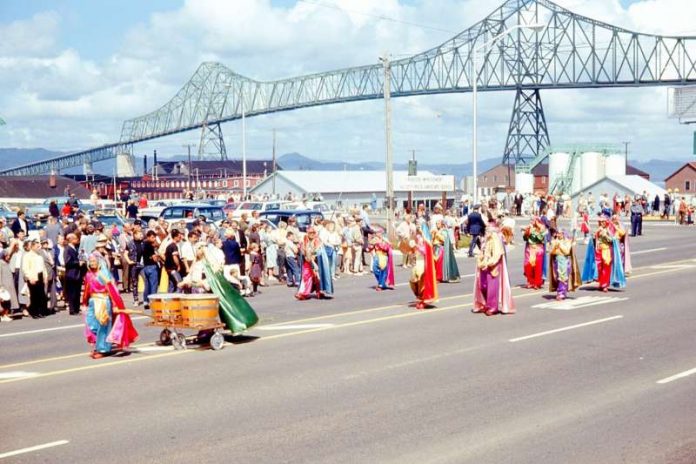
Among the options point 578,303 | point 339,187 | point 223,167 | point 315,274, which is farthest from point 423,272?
point 223,167

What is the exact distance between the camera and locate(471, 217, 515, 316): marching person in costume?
1761 centimetres

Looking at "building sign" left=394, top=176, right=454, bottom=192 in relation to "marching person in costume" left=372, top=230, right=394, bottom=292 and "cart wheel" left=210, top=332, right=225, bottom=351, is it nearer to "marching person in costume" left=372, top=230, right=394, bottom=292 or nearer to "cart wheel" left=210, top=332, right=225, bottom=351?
"marching person in costume" left=372, top=230, right=394, bottom=292

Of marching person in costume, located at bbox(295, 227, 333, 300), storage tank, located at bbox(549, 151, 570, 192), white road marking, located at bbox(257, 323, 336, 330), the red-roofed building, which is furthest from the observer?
the red-roofed building

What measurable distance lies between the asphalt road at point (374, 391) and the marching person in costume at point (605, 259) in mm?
2716

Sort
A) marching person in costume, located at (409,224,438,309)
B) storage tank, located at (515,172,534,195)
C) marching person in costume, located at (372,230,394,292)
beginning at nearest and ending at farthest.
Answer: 1. marching person in costume, located at (409,224,438,309)
2. marching person in costume, located at (372,230,394,292)
3. storage tank, located at (515,172,534,195)

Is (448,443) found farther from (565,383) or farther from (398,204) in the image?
(398,204)

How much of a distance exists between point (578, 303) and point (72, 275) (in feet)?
32.7

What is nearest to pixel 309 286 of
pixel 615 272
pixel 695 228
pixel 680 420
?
pixel 615 272

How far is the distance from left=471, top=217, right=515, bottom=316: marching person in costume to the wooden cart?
5.51m

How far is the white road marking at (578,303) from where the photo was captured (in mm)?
18875

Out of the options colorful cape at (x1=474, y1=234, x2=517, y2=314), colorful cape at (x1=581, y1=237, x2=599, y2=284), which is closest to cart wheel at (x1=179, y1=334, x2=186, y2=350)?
colorful cape at (x1=474, y1=234, x2=517, y2=314)

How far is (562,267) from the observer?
19.6 m

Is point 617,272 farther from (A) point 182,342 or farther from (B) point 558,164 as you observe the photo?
(B) point 558,164

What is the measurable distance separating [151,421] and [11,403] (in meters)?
2.03
